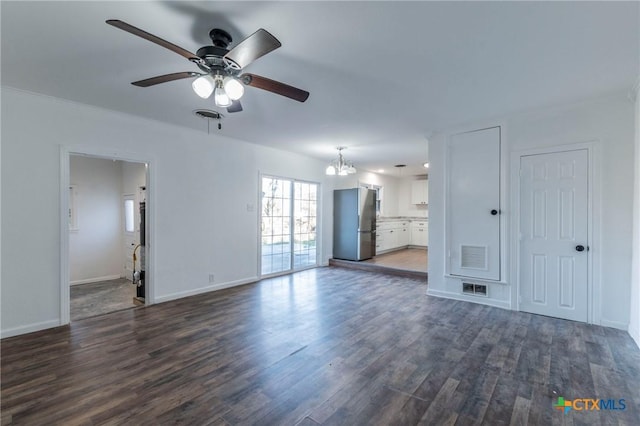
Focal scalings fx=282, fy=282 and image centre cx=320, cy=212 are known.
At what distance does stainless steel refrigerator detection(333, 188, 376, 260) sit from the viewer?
6969 mm

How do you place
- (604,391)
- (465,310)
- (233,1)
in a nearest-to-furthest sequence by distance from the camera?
(233,1) < (604,391) < (465,310)

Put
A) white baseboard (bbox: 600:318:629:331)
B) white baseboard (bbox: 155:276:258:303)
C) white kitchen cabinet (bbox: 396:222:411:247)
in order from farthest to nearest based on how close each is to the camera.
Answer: white kitchen cabinet (bbox: 396:222:411:247) → white baseboard (bbox: 155:276:258:303) → white baseboard (bbox: 600:318:629:331)

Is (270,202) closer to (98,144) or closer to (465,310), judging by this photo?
(98,144)

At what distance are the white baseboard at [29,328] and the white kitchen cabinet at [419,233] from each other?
29.4ft

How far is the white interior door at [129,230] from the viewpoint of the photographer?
569 centimetres

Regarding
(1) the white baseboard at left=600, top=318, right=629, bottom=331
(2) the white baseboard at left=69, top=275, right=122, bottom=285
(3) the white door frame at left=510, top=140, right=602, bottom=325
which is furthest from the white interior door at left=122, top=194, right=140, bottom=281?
(1) the white baseboard at left=600, top=318, right=629, bottom=331

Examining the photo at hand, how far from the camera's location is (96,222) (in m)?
5.63

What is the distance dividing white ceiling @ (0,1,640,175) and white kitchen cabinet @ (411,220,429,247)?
5929 millimetres

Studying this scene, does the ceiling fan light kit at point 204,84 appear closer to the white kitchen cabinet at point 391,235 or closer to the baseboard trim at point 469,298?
the baseboard trim at point 469,298

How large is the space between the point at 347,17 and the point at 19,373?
3771 millimetres

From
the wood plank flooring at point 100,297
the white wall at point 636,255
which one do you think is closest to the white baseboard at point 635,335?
the white wall at point 636,255

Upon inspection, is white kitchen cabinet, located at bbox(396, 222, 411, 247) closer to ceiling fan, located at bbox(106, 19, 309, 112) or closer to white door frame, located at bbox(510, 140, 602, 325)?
white door frame, located at bbox(510, 140, 602, 325)

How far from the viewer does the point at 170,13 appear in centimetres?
185

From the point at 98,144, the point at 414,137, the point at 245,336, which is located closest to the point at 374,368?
the point at 245,336
